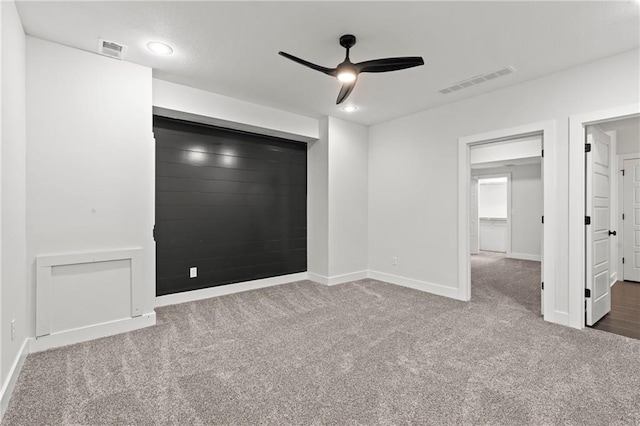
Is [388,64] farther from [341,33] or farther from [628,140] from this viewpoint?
[628,140]

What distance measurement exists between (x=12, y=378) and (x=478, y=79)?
16.1ft

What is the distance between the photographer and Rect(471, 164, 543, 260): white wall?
759cm

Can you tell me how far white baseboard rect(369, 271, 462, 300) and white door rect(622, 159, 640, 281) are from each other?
3463 mm

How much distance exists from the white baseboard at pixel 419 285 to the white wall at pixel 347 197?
1.11 feet

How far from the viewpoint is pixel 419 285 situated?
4672mm

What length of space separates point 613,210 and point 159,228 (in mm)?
6940

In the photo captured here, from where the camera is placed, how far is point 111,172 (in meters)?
3.06

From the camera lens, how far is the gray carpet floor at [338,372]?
1.86 m

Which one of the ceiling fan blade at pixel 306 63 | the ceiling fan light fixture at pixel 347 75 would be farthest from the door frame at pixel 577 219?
the ceiling fan blade at pixel 306 63

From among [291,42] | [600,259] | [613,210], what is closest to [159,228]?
[291,42]

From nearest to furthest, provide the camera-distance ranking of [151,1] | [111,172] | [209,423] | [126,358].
A: 1. [209,423]
2. [151,1]
3. [126,358]
4. [111,172]

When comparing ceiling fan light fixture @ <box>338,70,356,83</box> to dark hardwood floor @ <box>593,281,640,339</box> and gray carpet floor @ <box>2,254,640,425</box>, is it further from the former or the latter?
dark hardwood floor @ <box>593,281,640,339</box>

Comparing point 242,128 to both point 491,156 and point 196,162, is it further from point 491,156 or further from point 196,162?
point 491,156

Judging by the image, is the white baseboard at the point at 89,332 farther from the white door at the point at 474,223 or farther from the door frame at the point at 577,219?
the white door at the point at 474,223
